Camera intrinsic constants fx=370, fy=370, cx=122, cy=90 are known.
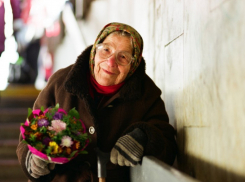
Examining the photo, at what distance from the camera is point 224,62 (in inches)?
59.5

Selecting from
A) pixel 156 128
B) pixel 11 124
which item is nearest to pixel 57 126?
pixel 156 128

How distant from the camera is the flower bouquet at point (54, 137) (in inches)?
65.1

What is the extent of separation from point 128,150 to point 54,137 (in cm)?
35

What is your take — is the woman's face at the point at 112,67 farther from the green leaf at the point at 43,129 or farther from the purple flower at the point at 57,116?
the green leaf at the point at 43,129

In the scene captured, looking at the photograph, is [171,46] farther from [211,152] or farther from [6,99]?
[6,99]

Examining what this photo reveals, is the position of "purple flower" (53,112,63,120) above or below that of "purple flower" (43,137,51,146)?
above

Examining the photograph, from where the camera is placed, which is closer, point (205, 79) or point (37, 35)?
point (205, 79)

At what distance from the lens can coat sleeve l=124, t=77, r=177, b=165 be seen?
6.09 ft

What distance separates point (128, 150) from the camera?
5.74ft

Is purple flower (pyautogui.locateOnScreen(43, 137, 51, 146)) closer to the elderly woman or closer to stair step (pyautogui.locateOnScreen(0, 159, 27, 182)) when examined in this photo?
the elderly woman

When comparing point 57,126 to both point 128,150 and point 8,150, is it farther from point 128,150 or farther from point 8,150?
point 8,150

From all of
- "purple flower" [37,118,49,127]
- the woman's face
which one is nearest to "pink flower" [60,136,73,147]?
"purple flower" [37,118,49,127]

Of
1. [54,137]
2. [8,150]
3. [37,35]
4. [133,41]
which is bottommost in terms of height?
[8,150]

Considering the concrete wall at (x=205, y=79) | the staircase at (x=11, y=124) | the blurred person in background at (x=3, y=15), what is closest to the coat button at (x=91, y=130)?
the concrete wall at (x=205, y=79)
